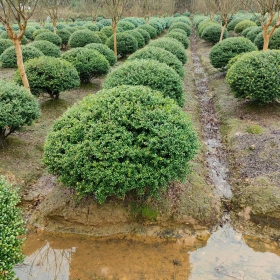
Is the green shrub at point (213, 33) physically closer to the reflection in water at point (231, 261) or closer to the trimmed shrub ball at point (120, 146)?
the trimmed shrub ball at point (120, 146)

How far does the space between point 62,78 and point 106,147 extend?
5902 mm

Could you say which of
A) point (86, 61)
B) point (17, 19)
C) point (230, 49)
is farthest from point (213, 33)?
point (17, 19)

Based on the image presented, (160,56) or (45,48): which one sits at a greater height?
(160,56)

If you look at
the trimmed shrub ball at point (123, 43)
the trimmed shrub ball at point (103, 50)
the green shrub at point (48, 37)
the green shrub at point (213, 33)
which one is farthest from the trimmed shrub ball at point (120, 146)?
the green shrub at point (213, 33)

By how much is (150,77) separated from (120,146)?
329 cm

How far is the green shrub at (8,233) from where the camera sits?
3.34m

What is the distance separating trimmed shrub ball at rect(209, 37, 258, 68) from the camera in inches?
521

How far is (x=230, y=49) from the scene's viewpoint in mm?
13414

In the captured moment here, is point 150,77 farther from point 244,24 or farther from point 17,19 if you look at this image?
point 244,24

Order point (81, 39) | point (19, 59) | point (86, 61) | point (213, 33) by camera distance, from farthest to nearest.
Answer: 1. point (213, 33)
2. point (81, 39)
3. point (86, 61)
4. point (19, 59)

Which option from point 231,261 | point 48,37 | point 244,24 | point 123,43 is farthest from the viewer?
point 244,24

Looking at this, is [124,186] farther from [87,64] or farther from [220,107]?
[87,64]

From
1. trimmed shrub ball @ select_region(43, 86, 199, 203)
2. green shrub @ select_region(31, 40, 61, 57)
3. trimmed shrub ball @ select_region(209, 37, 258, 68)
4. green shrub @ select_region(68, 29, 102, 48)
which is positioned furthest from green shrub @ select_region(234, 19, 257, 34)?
trimmed shrub ball @ select_region(43, 86, 199, 203)

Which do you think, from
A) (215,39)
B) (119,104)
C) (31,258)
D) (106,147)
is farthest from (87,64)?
(215,39)
